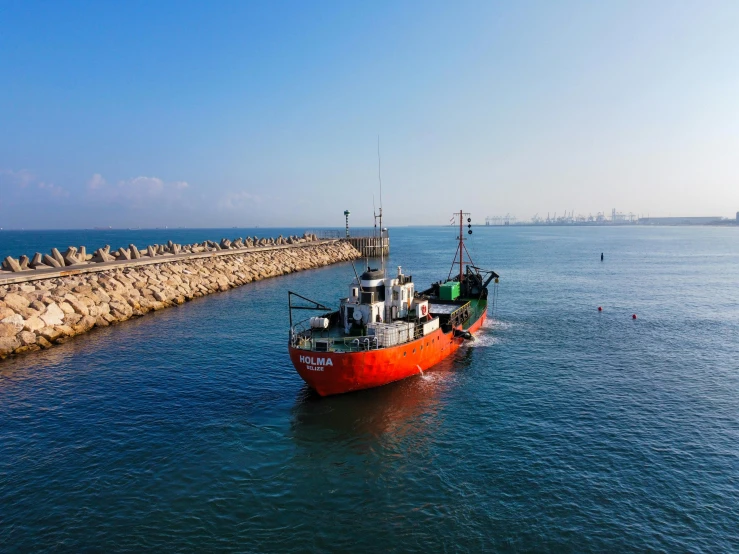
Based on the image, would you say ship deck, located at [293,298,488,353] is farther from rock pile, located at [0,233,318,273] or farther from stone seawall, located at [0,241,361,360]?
rock pile, located at [0,233,318,273]

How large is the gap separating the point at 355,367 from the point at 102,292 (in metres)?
36.4

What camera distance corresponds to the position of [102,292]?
49219mm

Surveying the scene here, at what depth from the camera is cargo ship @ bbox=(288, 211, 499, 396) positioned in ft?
89.1

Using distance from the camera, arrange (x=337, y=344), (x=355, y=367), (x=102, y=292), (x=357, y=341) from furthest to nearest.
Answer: (x=102, y=292) → (x=337, y=344) → (x=357, y=341) → (x=355, y=367)

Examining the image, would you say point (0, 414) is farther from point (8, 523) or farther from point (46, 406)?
point (8, 523)

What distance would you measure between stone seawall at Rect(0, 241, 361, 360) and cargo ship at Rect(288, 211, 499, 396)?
77.8 feet

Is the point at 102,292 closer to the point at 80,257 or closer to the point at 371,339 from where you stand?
the point at 80,257

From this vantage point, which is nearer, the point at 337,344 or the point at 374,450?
the point at 374,450

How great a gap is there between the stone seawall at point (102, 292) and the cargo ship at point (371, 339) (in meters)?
23.7

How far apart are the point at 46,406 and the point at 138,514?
14183 mm

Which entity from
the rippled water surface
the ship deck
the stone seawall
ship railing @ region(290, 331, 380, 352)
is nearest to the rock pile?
the stone seawall

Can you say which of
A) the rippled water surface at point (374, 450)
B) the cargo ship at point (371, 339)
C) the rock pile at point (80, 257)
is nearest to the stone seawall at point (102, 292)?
the rippled water surface at point (374, 450)

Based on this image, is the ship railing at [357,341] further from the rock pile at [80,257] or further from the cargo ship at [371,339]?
the rock pile at [80,257]

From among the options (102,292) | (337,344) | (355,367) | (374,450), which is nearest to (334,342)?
(337,344)
